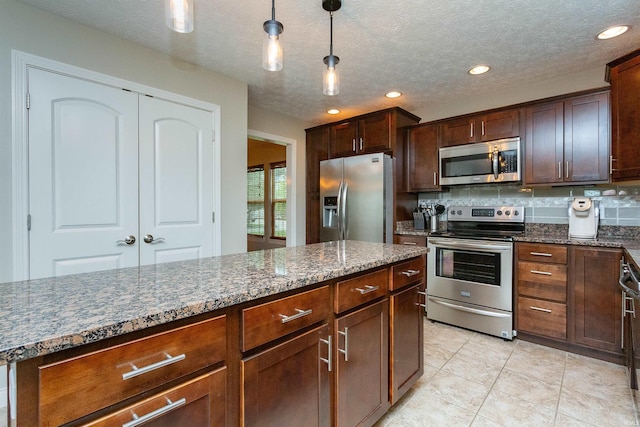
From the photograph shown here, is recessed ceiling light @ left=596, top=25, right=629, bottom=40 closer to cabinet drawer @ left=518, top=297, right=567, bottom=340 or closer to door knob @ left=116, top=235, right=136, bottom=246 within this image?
cabinet drawer @ left=518, top=297, right=567, bottom=340

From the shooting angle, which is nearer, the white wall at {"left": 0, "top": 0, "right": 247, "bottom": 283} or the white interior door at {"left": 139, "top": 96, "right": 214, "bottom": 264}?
the white wall at {"left": 0, "top": 0, "right": 247, "bottom": 283}

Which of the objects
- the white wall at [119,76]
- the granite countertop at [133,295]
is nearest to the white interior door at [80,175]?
the white wall at [119,76]

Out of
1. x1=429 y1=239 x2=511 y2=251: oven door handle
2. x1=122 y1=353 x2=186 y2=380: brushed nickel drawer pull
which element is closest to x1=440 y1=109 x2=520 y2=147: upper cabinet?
x1=429 y1=239 x2=511 y2=251: oven door handle

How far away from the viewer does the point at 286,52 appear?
2447mm

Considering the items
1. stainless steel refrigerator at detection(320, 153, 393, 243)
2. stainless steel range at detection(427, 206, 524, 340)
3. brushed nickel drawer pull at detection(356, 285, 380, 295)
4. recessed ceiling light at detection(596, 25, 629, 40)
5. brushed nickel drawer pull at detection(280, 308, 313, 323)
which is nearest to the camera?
brushed nickel drawer pull at detection(280, 308, 313, 323)

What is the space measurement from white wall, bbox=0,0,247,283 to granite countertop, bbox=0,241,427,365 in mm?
1313

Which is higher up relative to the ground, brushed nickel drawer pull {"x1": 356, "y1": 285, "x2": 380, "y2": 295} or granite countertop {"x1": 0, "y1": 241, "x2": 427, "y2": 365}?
granite countertop {"x1": 0, "y1": 241, "x2": 427, "y2": 365}

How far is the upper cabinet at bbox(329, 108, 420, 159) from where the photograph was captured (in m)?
3.54

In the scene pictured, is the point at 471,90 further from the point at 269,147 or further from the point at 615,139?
the point at 269,147

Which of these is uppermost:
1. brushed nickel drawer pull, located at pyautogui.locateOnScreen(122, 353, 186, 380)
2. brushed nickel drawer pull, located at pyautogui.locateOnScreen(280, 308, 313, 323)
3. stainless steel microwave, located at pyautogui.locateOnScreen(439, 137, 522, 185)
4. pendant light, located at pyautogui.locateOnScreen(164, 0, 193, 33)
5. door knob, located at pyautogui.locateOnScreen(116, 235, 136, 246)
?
pendant light, located at pyautogui.locateOnScreen(164, 0, 193, 33)

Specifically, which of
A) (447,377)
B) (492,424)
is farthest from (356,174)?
(492,424)

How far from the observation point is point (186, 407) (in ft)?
2.82

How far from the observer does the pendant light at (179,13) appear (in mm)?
1180

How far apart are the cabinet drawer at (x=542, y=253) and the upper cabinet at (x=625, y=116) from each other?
2.30 ft
